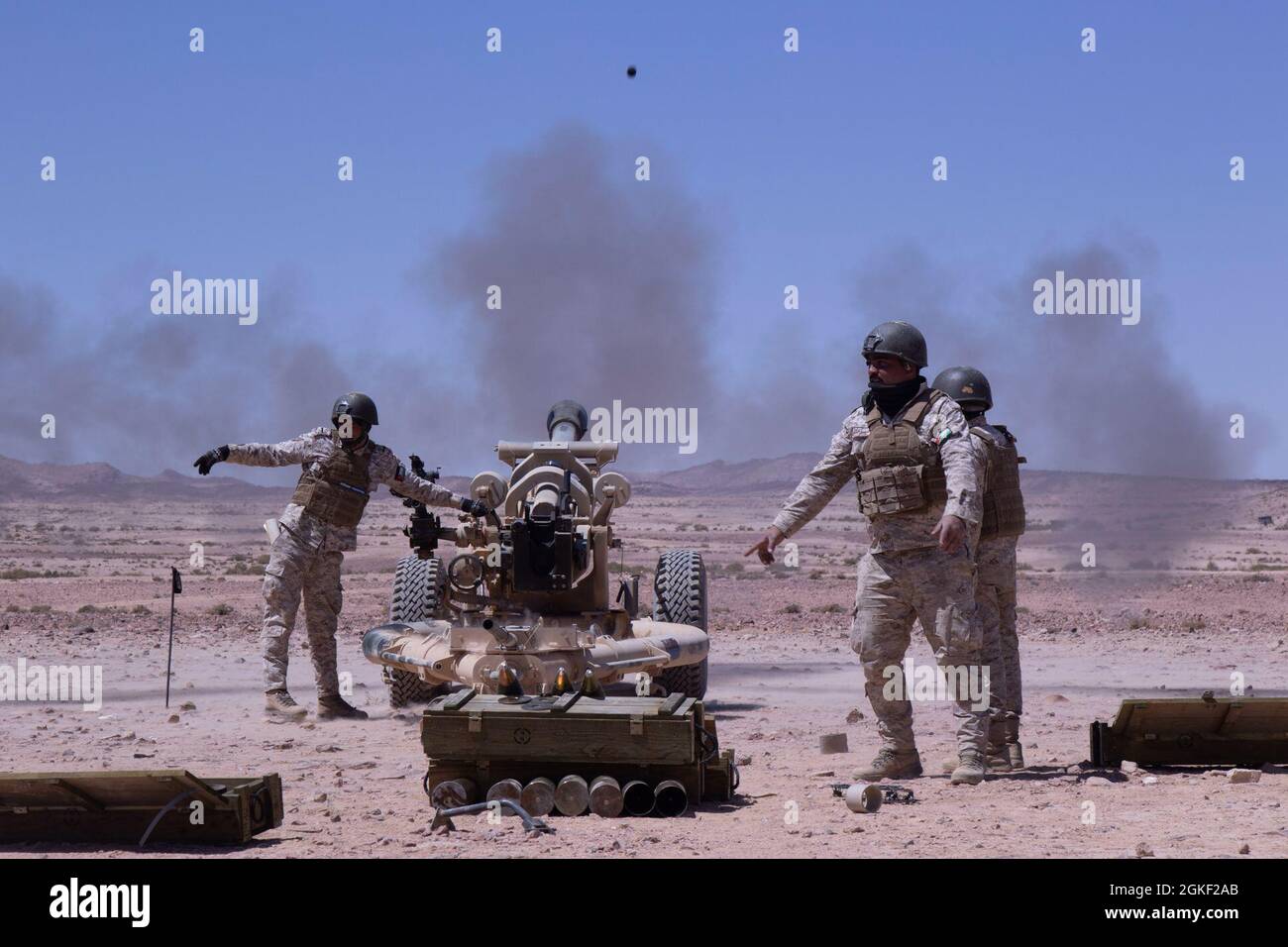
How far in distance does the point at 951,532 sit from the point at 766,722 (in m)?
4.44

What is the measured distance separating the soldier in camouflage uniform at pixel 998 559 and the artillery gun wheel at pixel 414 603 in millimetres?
4514

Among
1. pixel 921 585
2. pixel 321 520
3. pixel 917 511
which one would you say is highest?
pixel 321 520

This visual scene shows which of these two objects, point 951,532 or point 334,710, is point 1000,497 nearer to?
point 951,532

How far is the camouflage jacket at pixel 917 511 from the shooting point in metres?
8.75

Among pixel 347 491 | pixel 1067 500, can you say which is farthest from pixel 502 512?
pixel 1067 500

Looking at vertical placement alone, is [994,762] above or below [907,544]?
below

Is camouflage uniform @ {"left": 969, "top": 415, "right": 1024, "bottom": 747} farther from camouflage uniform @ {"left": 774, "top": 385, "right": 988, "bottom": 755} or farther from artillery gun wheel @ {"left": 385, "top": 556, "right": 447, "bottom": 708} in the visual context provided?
artillery gun wheel @ {"left": 385, "top": 556, "right": 447, "bottom": 708}

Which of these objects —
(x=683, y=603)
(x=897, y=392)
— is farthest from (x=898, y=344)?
(x=683, y=603)

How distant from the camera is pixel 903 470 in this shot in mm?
8977

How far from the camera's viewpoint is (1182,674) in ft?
51.7

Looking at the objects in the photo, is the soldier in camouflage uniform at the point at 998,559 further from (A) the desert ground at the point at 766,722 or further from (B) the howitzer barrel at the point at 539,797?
(B) the howitzer barrel at the point at 539,797

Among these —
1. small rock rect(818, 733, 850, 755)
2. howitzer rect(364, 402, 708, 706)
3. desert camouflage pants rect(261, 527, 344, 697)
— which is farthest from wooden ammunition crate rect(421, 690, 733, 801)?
desert camouflage pants rect(261, 527, 344, 697)

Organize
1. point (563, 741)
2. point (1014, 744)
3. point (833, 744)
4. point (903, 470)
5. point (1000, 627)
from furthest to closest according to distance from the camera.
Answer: point (833, 744) → point (1000, 627) → point (1014, 744) → point (903, 470) → point (563, 741)
